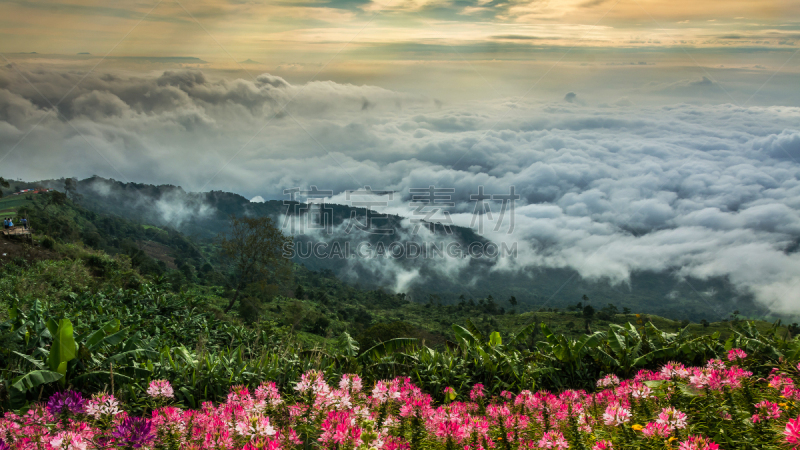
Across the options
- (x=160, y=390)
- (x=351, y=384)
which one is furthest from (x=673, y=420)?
(x=160, y=390)

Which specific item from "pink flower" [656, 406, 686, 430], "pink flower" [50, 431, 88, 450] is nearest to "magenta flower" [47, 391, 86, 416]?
"pink flower" [50, 431, 88, 450]

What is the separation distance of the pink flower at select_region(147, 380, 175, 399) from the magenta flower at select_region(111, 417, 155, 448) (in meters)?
0.95

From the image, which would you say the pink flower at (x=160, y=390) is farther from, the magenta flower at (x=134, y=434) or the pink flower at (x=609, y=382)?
the pink flower at (x=609, y=382)

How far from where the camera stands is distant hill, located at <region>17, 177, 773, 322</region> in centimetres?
8456

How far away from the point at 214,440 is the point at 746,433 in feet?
10.1

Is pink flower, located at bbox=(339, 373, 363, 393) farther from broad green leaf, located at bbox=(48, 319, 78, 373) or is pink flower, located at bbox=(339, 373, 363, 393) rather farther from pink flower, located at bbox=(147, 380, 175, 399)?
broad green leaf, located at bbox=(48, 319, 78, 373)

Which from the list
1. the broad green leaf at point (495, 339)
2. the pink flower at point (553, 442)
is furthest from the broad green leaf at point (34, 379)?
the broad green leaf at point (495, 339)

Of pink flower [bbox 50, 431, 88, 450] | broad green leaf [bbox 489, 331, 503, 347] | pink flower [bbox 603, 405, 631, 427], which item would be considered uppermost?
pink flower [bbox 603, 405, 631, 427]

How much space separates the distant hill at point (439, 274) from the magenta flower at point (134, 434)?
69.3 meters

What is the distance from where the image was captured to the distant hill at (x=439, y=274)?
277 feet

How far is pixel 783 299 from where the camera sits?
381ft

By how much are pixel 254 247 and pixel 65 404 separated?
23.0 metres

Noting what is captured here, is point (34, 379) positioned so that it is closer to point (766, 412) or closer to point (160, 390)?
point (160, 390)

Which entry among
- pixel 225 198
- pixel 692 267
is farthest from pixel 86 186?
pixel 692 267
